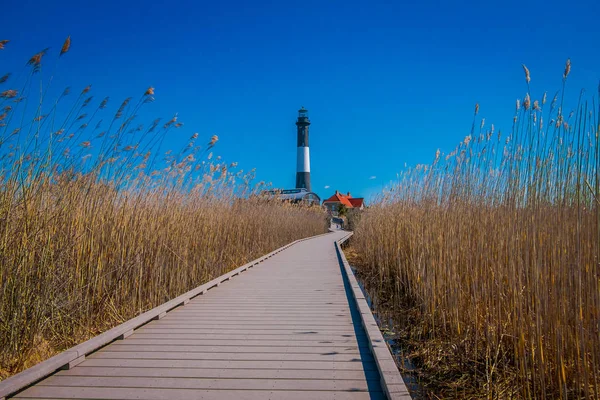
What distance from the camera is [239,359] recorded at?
95.1 inches

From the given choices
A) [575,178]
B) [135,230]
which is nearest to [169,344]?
[135,230]

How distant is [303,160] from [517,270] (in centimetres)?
3406

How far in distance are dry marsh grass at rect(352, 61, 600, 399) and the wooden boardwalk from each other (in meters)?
0.56

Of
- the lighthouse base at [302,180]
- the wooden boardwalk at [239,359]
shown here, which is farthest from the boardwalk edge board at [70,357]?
the lighthouse base at [302,180]

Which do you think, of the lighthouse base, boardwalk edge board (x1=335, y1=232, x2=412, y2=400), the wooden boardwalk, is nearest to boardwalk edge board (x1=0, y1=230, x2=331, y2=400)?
the wooden boardwalk

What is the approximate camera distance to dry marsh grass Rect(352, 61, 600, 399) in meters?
1.81

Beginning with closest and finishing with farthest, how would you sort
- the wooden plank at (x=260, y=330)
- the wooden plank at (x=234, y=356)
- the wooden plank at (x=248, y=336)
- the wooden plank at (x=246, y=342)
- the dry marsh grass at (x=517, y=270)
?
the dry marsh grass at (x=517, y=270) → the wooden plank at (x=234, y=356) → the wooden plank at (x=246, y=342) → the wooden plank at (x=248, y=336) → the wooden plank at (x=260, y=330)

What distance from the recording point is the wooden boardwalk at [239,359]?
1.96 metres

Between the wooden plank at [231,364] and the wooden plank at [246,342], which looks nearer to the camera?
the wooden plank at [231,364]

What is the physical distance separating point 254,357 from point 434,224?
6.46 feet

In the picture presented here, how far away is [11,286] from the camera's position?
2.33m

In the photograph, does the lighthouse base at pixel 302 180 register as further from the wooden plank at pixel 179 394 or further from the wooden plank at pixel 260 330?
the wooden plank at pixel 179 394

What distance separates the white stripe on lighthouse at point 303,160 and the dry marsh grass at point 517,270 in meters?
31.9

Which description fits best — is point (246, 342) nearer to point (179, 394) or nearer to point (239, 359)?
point (239, 359)
